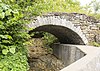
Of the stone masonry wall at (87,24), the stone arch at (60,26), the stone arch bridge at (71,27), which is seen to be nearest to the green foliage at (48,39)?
the stone arch bridge at (71,27)

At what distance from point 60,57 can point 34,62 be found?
3.70 feet

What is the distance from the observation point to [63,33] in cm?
715

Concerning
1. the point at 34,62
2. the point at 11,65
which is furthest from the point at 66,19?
the point at 11,65

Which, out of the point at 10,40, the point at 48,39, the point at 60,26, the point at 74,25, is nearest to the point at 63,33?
the point at 74,25

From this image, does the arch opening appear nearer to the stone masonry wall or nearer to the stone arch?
the stone arch

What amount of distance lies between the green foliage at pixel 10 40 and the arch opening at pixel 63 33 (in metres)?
2.45

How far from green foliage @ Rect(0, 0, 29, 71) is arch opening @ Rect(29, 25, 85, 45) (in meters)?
2.45

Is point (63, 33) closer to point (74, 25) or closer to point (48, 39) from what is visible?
point (74, 25)

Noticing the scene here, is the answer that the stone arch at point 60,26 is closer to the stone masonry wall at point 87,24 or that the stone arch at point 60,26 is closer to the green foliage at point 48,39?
the stone masonry wall at point 87,24

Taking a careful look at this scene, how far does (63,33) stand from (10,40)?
395cm

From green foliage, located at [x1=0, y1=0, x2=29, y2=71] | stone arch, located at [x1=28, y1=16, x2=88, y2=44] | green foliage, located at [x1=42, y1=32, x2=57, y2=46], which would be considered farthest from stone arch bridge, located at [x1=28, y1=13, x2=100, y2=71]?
green foliage, located at [x1=0, y1=0, x2=29, y2=71]

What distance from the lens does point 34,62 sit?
754 centimetres

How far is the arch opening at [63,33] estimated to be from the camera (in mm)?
6301

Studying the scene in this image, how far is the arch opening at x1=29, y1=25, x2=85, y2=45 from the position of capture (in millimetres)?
6301
